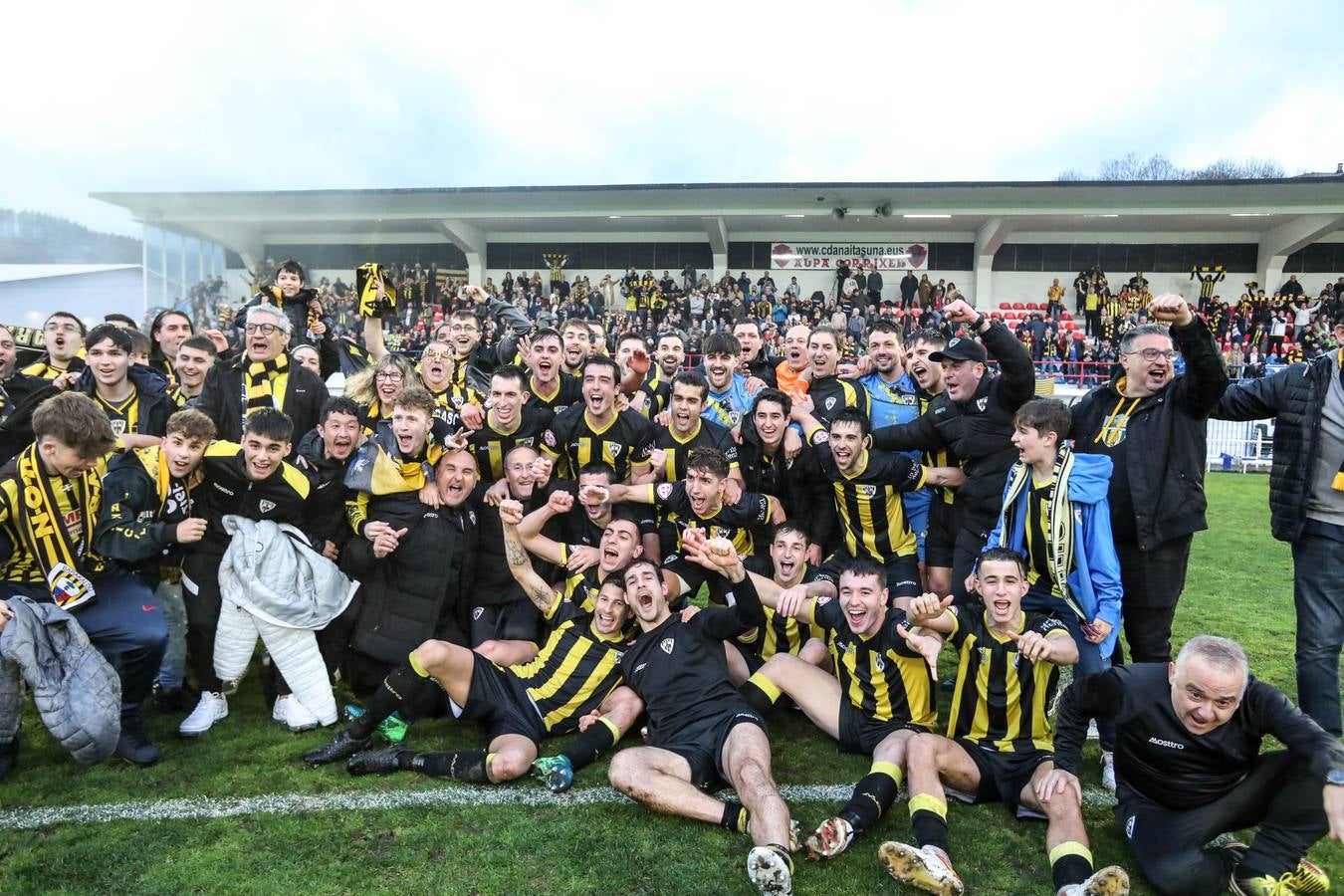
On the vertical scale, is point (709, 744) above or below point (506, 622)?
below

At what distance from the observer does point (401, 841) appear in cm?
356

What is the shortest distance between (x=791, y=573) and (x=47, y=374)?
571 cm

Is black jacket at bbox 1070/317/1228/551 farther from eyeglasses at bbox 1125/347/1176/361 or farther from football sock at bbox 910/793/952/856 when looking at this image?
football sock at bbox 910/793/952/856

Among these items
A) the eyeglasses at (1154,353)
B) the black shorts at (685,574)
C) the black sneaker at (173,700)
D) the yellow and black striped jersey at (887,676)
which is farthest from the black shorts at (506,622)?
the eyeglasses at (1154,353)

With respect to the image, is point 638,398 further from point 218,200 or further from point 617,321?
point 218,200

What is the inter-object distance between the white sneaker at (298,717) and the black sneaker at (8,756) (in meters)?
1.21

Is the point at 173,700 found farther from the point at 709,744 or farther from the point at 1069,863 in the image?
the point at 1069,863

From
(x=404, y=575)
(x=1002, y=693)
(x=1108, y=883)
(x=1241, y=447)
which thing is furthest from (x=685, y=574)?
(x=1241, y=447)

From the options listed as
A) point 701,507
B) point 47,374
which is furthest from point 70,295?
point 701,507

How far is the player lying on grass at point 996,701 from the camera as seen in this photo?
3.71m

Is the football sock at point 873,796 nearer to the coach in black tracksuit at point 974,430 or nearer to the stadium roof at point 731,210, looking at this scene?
the coach in black tracksuit at point 974,430

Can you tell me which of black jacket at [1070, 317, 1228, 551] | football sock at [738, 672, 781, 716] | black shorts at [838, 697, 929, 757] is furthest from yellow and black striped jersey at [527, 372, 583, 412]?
black jacket at [1070, 317, 1228, 551]

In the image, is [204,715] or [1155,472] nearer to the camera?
[1155,472]

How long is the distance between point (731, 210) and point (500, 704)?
84.1 ft
